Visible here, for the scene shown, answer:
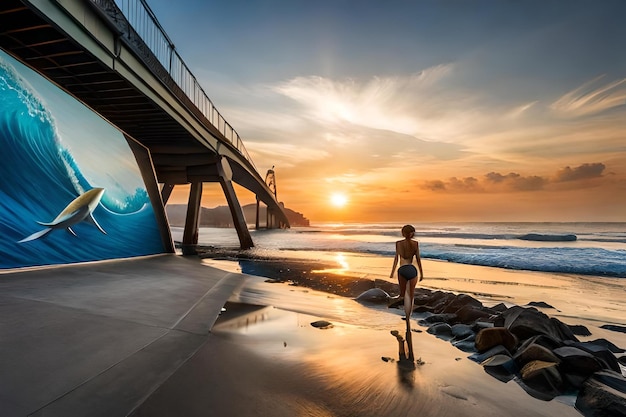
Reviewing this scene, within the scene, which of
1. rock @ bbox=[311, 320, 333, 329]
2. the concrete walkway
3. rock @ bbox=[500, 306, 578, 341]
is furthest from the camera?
rock @ bbox=[311, 320, 333, 329]

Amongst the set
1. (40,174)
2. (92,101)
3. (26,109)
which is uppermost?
(92,101)

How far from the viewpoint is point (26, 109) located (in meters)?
8.74

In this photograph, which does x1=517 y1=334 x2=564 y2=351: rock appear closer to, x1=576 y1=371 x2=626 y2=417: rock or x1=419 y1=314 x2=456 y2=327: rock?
x1=576 y1=371 x2=626 y2=417: rock

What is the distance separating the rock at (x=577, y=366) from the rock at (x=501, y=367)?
54 centimetres

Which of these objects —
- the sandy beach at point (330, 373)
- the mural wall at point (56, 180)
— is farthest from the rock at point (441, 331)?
the mural wall at point (56, 180)

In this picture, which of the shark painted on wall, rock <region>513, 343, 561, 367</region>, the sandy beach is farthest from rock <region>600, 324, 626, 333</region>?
the shark painted on wall

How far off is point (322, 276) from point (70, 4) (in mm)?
11208

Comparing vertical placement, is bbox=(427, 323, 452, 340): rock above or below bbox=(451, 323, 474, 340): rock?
below

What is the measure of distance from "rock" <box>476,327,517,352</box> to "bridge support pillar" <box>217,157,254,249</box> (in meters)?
20.3

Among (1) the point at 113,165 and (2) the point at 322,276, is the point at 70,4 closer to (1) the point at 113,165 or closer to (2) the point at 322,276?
(1) the point at 113,165

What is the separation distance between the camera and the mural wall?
812 cm

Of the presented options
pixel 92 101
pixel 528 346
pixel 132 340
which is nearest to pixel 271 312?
pixel 132 340

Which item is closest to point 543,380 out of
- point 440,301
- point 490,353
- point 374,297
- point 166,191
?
point 490,353

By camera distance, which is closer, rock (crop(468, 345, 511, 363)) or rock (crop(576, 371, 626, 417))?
rock (crop(576, 371, 626, 417))
